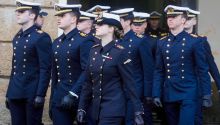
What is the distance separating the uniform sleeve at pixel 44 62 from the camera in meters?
8.14

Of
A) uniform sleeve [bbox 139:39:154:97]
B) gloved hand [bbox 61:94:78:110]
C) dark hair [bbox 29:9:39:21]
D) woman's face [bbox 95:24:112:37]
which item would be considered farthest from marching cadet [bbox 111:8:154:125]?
woman's face [bbox 95:24:112:37]

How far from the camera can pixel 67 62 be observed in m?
7.91

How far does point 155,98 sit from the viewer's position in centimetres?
827

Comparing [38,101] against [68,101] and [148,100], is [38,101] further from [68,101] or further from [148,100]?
[148,100]

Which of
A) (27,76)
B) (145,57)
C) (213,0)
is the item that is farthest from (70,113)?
(213,0)

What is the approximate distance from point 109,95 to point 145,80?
1869 mm

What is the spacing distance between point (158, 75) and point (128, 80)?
1.60 metres

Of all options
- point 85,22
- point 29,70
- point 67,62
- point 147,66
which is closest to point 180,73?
point 147,66

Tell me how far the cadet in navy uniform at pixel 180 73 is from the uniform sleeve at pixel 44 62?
132 centimetres

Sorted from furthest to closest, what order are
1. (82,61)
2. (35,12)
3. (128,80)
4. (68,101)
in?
(35,12) → (82,61) → (68,101) → (128,80)

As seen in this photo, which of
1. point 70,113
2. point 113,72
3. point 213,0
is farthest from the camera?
point 213,0

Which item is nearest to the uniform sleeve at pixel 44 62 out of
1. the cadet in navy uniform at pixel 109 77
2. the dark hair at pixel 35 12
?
the dark hair at pixel 35 12

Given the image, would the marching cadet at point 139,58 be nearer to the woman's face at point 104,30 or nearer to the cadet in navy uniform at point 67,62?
the cadet in navy uniform at point 67,62

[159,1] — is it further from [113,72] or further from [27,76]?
[113,72]
